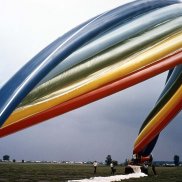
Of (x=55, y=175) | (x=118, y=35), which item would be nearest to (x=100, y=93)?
(x=118, y=35)

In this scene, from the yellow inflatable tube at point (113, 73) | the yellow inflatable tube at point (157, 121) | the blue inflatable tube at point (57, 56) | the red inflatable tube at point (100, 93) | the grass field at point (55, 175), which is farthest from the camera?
the grass field at point (55, 175)

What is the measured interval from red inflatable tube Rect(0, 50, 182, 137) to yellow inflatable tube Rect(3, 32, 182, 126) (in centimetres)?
11

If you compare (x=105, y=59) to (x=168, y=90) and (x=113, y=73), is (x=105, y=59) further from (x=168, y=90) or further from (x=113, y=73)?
(x=168, y=90)

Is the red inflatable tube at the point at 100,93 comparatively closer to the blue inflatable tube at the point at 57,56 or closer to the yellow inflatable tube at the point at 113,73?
the yellow inflatable tube at the point at 113,73

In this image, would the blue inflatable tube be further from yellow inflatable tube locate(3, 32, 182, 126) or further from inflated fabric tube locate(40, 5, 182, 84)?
yellow inflatable tube locate(3, 32, 182, 126)

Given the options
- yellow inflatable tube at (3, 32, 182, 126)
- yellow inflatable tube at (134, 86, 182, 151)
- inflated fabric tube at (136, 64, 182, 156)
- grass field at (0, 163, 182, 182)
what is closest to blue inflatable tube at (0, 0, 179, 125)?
yellow inflatable tube at (3, 32, 182, 126)

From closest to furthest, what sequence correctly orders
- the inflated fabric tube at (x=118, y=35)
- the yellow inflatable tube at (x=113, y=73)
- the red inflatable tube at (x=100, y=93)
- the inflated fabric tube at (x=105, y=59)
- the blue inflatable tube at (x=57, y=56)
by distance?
the blue inflatable tube at (x=57, y=56) < the red inflatable tube at (x=100, y=93) < the yellow inflatable tube at (x=113, y=73) < the inflated fabric tube at (x=105, y=59) < the inflated fabric tube at (x=118, y=35)

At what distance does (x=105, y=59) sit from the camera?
10.6 m

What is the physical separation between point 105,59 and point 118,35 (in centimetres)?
91

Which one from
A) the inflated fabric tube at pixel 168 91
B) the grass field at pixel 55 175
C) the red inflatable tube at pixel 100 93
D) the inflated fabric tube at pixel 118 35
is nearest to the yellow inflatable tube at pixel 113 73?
the red inflatable tube at pixel 100 93

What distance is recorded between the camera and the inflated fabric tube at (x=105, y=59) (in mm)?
9586

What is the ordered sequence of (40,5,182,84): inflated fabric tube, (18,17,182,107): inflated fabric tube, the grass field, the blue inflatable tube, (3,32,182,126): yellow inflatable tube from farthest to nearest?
the grass field → (40,5,182,84): inflated fabric tube → (18,17,182,107): inflated fabric tube → (3,32,182,126): yellow inflatable tube → the blue inflatable tube

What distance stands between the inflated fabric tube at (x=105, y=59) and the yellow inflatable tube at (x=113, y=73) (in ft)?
0.58

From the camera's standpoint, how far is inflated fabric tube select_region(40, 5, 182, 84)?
10022 mm
